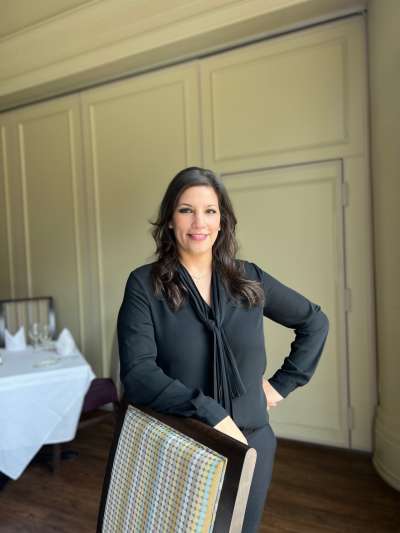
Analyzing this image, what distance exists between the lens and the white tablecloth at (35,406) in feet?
8.09

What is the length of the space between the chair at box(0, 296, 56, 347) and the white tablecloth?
3.50 feet

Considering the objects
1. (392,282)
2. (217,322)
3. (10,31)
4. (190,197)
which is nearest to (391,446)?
(392,282)

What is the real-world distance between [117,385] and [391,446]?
6.08ft

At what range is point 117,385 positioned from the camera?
3279mm

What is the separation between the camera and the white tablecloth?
2465mm

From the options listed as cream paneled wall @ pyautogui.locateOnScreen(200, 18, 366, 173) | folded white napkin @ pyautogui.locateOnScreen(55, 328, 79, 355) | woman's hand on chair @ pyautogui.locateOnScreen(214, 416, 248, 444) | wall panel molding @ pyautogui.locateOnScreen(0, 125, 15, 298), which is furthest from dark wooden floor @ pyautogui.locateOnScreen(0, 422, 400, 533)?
wall panel molding @ pyautogui.locateOnScreen(0, 125, 15, 298)

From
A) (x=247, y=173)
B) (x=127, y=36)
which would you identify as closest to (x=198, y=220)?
(x=247, y=173)

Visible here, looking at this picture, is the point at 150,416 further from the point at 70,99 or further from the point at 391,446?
the point at 70,99

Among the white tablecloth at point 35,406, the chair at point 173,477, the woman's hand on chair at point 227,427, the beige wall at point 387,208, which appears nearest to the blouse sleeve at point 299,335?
the woman's hand on chair at point 227,427

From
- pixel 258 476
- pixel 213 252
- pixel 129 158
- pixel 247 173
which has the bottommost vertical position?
pixel 258 476

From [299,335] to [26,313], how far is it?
10.2ft

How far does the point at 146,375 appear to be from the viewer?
1007 mm

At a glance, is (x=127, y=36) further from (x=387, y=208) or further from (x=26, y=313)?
(x=26, y=313)

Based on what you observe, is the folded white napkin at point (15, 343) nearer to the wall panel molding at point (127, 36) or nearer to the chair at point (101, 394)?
the chair at point (101, 394)
